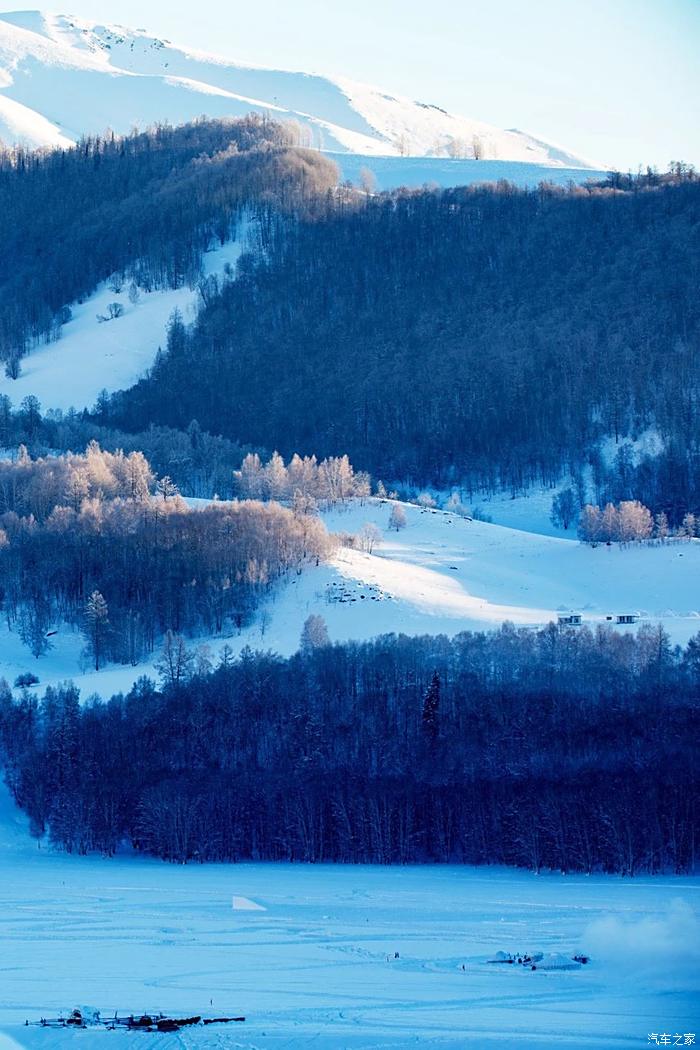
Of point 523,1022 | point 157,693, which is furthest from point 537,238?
point 523,1022

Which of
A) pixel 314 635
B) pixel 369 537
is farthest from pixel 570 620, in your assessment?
pixel 369 537

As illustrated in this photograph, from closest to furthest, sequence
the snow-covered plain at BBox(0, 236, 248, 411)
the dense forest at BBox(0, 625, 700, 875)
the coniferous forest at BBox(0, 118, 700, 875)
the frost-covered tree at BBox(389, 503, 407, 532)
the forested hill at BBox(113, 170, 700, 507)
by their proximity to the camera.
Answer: the dense forest at BBox(0, 625, 700, 875) → the coniferous forest at BBox(0, 118, 700, 875) → the frost-covered tree at BBox(389, 503, 407, 532) → the forested hill at BBox(113, 170, 700, 507) → the snow-covered plain at BBox(0, 236, 248, 411)


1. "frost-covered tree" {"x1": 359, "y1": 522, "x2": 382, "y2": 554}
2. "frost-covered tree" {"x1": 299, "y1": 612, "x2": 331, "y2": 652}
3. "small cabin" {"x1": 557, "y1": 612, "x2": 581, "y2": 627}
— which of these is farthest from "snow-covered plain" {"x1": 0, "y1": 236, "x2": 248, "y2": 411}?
"frost-covered tree" {"x1": 299, "y1": 612, "x2": 331, "y2": 652}

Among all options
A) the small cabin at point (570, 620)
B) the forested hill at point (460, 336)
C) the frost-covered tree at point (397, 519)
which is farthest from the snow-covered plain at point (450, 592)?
the forested hill at point (460, 336)

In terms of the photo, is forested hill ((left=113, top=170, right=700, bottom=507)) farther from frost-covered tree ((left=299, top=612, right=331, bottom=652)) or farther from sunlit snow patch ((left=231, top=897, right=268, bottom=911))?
sunlit snow patch ((left=231, top=897, right=268, bottom=911))

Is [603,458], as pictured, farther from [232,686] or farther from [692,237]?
[232,686]

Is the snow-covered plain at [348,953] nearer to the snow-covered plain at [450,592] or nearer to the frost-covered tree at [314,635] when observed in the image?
the frost-covered tree at [314,635]
